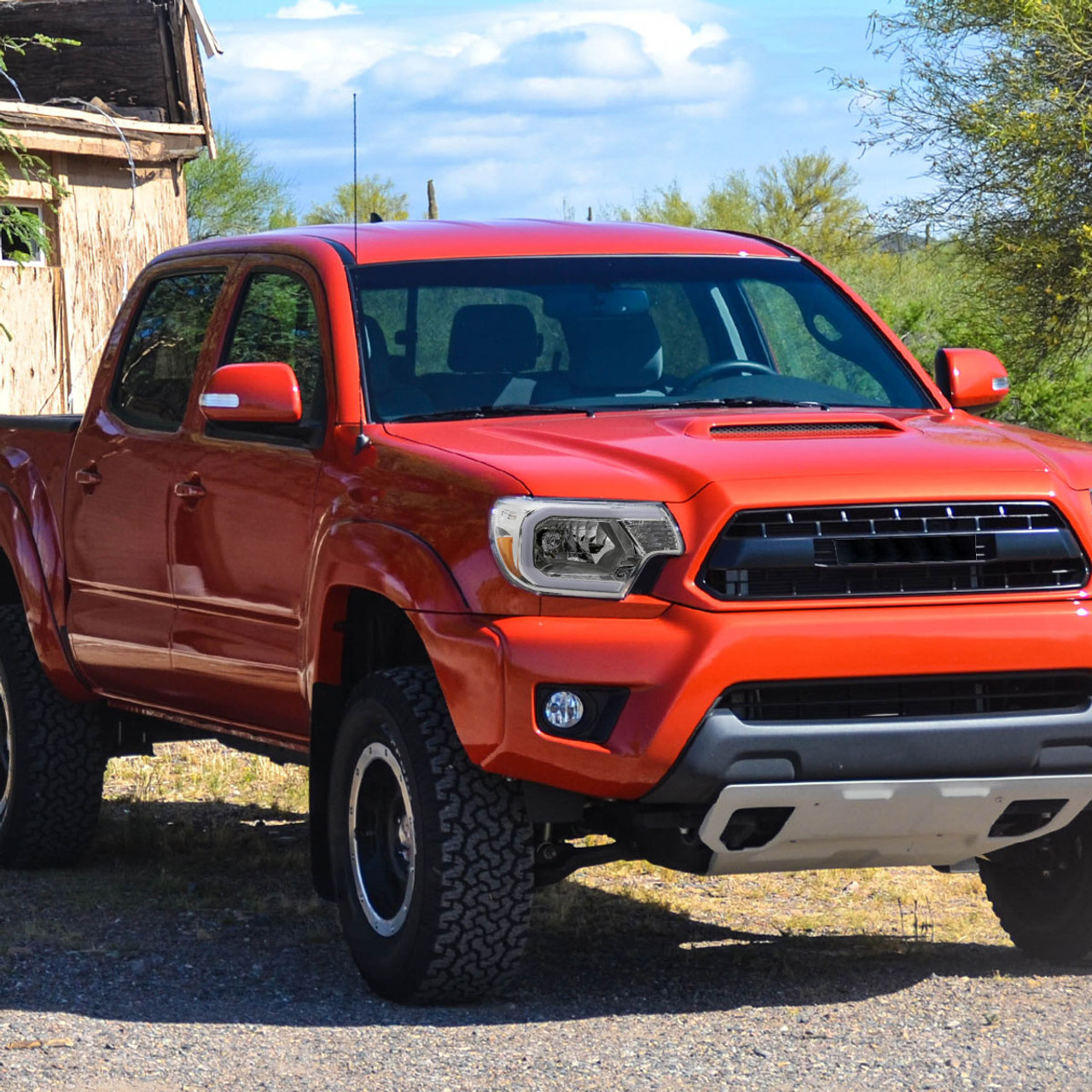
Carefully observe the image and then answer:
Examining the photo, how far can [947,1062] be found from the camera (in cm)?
479

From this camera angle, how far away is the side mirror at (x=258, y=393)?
5.73m

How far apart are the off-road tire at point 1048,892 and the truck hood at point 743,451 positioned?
1109 millimetres

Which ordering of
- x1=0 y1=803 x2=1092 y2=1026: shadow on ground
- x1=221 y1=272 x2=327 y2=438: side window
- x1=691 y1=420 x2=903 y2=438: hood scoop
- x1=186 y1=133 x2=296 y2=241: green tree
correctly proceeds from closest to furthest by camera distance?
x1=691 y1=420 x2=903 y2=438: hood scoop, x1=0 y1=803 x2=1092 y2=1026: shadow on ground, x1=221 y1=272 x2=327 y2=438: side window, x1=186 y1=133 x2=296 y2=241: green tree

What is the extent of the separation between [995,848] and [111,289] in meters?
12.5

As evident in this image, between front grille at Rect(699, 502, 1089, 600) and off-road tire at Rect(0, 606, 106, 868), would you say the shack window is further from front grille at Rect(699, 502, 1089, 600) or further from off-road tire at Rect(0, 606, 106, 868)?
front grille at Rect(699, 502, 1089, 600)

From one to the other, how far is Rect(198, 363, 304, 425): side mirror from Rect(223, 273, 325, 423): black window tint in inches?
6.1

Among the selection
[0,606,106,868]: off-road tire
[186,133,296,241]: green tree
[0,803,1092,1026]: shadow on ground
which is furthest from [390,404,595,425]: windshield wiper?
[186,133,296,241]: green tree

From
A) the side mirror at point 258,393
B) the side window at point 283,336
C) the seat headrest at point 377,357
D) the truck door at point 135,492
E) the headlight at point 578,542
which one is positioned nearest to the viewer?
the headlight at point 578,542

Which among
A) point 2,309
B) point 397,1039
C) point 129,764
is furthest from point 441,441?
point 2,309

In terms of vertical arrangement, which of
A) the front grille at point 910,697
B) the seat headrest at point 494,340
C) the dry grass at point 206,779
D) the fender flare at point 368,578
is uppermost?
the seat headrest at point 494,340

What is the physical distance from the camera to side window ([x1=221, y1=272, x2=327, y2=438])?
601cm

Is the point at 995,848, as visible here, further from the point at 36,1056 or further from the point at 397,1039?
the point at 36,1056

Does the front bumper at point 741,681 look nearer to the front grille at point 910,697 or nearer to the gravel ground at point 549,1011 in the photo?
the front grille at point 910,697

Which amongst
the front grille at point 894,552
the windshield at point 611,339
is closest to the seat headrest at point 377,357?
the windshield at point 611,339
